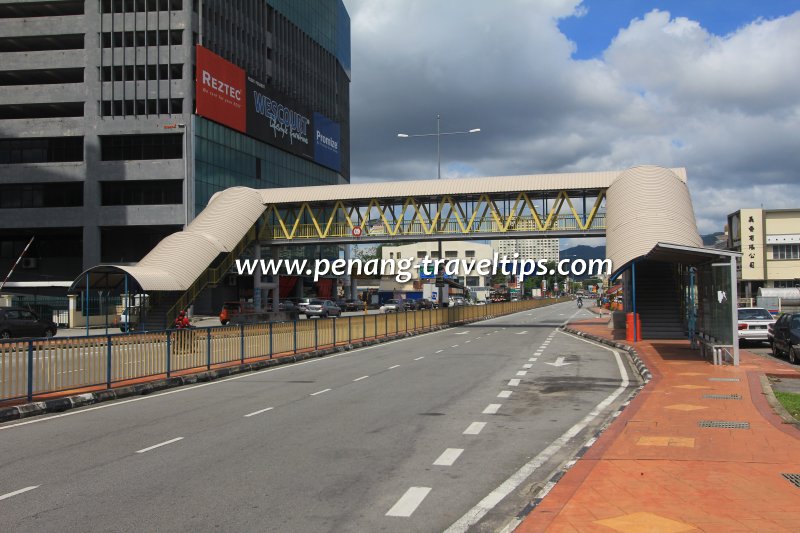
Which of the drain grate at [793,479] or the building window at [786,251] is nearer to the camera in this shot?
the drain grate at [793,479]

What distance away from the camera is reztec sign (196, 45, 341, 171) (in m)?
63.6

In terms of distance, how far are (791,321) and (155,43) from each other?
57128 mm

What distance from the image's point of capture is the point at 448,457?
8.86 m

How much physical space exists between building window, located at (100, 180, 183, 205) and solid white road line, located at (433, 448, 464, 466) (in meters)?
57.3

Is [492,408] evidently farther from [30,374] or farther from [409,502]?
[30,374]

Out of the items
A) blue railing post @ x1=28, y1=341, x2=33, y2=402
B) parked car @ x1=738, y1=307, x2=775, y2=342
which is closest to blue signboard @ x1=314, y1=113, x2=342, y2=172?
parked car @ x1=738, y1=307, x2=775, y2=342

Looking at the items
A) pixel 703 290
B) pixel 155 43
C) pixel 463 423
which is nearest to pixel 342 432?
pixel 463 423

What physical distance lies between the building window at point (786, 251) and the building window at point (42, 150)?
69.4 metres

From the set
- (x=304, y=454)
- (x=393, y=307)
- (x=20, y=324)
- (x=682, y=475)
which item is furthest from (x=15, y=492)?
(x=393, y=307)

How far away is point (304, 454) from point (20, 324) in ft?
86.9

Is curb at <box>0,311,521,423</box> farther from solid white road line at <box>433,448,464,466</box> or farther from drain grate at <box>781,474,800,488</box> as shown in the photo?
drain grate at <box>781,474,800,488</box>

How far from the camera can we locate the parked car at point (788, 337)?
20.2 meters

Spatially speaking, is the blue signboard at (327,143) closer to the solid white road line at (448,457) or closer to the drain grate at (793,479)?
the solid white road line at (448,457)

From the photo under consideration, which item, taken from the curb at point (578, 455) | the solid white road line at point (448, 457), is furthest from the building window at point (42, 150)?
the solid white road line at point (448, 457)
